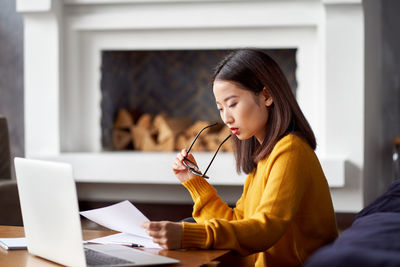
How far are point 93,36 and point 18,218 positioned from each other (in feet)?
4.89

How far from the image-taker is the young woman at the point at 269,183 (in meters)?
Result: 1.24

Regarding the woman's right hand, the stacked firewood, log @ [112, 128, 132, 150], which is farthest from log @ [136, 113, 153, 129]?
the woman's right hand

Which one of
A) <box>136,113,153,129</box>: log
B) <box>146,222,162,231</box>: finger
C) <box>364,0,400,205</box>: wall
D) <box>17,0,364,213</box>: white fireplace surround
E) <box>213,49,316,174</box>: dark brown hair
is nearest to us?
<box>146,222,162,231</box>: finger

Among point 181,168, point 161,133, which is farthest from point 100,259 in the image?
point 161,133

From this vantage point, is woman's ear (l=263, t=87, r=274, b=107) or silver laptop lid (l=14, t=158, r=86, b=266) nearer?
silver laptop lid (l=14, t=158, r=86, b=266)

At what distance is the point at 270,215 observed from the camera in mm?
1287

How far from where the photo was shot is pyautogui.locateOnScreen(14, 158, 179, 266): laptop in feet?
3.49

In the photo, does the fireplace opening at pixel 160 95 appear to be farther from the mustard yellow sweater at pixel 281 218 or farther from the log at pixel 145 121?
the mustard yellow sweater at pixel 281 218

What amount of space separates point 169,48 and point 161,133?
0.55m

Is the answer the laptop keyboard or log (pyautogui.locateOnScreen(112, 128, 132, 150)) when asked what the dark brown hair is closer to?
the laptop keyboard

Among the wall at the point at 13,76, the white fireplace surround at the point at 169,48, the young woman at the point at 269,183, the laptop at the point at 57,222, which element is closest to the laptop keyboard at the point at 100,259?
the laptop at the point at 57,222

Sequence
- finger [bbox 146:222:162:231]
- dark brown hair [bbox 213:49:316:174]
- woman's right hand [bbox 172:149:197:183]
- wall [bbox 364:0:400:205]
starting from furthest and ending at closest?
wall [bbox 364:0:400:205], woman's right hand [bbox 172:149:197:183], dark brown hair [bbox 213:49:316:174], finger [bbox 146:222:162:231]

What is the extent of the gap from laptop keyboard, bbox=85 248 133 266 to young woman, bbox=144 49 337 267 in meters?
0.10

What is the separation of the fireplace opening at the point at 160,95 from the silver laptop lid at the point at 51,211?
247cm
